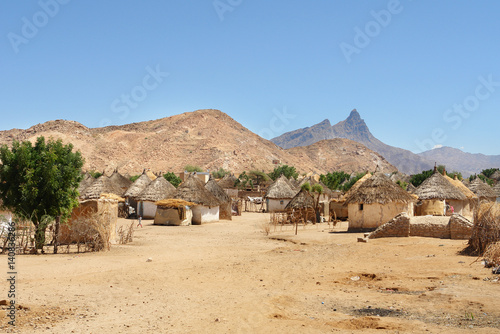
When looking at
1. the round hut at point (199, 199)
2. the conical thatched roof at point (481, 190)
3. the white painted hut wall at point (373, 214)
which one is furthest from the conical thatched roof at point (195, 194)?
the conical thatched roof at point (481, 190)

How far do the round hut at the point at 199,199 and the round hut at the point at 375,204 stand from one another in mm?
11523

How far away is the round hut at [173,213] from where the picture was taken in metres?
30.6

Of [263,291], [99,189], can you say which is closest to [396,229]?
[263,291]

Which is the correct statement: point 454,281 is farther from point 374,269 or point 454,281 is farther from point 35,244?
point 35,244

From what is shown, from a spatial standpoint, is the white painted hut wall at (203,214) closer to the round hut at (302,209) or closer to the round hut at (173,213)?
the round hut at (173,213)

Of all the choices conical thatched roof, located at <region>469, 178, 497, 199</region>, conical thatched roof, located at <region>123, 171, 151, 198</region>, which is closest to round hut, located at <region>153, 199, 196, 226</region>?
conical thatched roof, located at <region>123, 171, 151, 198</region>

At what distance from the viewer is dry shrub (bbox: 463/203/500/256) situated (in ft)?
44.2

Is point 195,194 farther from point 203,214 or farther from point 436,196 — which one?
point 436,196

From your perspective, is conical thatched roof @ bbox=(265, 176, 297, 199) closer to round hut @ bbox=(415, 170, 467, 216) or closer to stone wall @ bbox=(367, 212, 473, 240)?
round hut @ bbox=(415, 170, 467, 216)

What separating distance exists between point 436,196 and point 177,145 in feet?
357

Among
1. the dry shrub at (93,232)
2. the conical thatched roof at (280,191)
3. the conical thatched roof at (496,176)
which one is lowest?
the dry shrub at (93,232)

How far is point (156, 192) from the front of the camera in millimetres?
36250

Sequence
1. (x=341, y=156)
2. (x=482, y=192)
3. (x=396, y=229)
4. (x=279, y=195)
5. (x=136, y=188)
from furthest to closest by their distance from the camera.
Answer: (x=341, y=156)
(x=279, y=195)
(x=482, y=192)
(x=136, y=188)
(x=396, y=229)

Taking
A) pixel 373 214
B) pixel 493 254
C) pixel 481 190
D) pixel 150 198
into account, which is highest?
pixel 481 190
